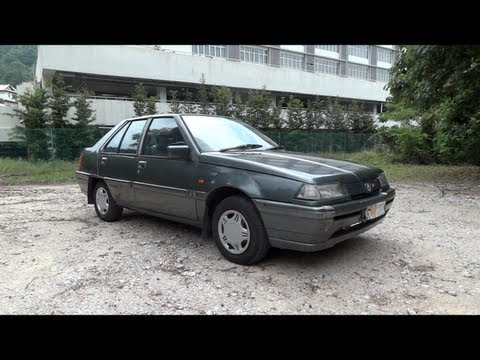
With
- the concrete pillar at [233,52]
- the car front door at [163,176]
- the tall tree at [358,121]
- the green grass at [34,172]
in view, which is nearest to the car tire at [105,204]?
the car front door at [163,176]

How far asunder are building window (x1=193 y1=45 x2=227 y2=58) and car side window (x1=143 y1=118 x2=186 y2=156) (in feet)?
81.4

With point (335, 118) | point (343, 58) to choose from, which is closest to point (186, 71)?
point (335, 118)

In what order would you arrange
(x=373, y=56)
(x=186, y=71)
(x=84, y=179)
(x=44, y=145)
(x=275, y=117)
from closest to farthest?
(x=84, y=179) → (x=44, y=145) → (x=275, y=117) → (x=186, y=71) → (x=373, y=56)

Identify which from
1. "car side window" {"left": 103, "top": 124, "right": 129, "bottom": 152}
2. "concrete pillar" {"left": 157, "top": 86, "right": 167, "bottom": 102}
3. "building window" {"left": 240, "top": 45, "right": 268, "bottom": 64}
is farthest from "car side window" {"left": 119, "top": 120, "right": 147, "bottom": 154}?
"building window" {"left": 240, "top": 45, "right": 268, "bottom": 64}

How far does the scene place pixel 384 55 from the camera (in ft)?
169

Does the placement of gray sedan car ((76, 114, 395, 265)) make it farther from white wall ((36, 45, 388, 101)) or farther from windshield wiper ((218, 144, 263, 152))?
white wall ((36, 45, 388, 101))

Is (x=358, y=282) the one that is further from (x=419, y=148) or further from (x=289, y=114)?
(x=289, y=114)

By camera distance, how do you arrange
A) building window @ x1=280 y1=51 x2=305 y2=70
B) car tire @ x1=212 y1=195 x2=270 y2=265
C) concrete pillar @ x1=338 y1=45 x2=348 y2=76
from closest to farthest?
1. car tire @ x1=212 y1=195 x2=270 y2=265
2. building window @ x1=280 y1=51 x2=305 y2=70
3. concrete pillar @ x1=338 y1=45 x2=348 y2=76

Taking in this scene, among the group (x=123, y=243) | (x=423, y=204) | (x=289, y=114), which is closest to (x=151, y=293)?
(x=123, y=243)

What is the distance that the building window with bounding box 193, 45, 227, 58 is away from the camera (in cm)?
2942

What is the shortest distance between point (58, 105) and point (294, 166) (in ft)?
53.2

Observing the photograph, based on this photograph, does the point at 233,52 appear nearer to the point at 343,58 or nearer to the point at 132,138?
the point at 343,58

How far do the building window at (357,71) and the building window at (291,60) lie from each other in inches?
365
